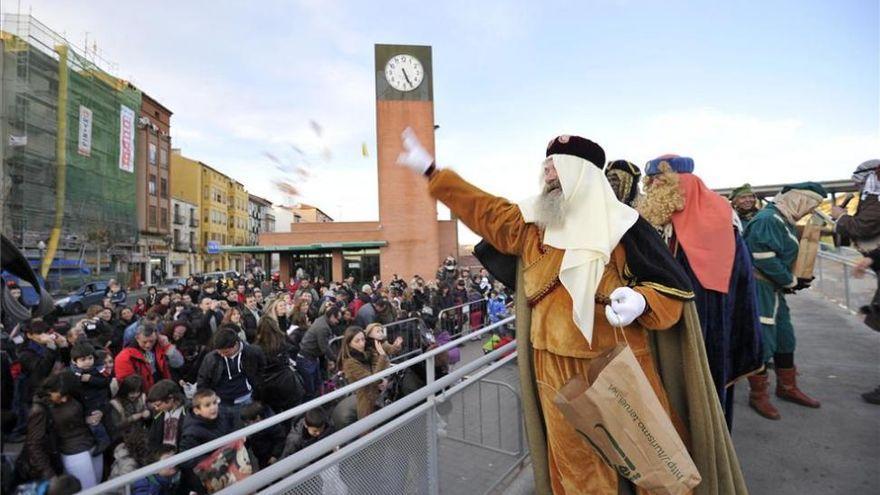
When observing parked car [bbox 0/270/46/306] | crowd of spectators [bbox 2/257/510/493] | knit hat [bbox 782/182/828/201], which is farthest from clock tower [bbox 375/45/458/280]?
parked car [bbox 0/270/46/306]

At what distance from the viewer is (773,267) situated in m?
3.40

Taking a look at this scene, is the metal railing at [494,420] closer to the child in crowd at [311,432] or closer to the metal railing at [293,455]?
the metal railing at [293,455]

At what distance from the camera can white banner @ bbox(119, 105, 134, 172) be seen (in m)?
27.7

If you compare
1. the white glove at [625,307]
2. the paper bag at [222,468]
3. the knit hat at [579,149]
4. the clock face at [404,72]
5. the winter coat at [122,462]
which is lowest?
the winter coat at [122,462]

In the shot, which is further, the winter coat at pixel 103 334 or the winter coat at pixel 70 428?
the winter coat at pixel 103 334

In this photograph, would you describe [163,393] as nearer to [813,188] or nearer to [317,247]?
[813,188]

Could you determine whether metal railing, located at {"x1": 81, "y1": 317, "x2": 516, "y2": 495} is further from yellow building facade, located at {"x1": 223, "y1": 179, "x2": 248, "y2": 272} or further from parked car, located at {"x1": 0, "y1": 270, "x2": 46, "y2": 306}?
yellow building facade, located at {"x1": 223, "y1": 179, "x2": 248, "y2": 272}

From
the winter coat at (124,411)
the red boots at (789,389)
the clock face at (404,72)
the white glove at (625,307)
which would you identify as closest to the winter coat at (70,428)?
the winter coat at (124,411)

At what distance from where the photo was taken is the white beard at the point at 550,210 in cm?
193

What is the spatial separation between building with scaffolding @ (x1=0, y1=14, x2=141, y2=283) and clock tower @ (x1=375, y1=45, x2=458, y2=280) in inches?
562

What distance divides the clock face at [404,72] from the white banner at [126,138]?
690 inches

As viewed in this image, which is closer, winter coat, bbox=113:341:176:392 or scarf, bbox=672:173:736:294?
scarf, bbox=672:173:736:294

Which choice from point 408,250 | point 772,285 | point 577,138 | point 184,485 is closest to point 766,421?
point 772,285

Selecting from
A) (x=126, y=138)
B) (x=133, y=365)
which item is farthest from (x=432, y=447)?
(x=126, y=138)
